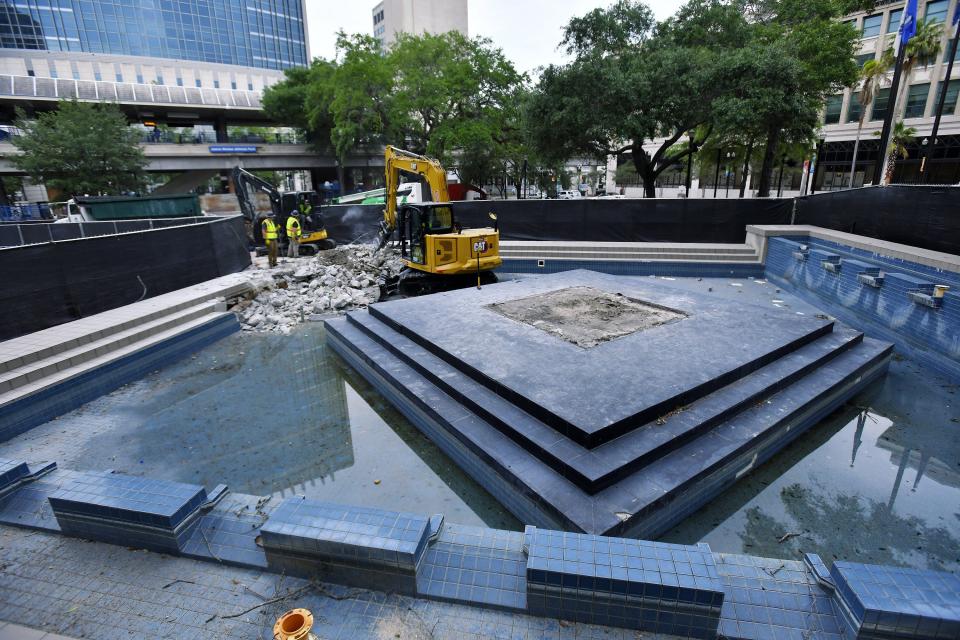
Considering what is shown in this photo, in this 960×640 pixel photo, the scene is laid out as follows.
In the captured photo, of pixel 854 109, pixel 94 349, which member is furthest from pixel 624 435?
pixel 854 109

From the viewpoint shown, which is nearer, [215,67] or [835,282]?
[835,282]

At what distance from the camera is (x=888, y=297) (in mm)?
7324

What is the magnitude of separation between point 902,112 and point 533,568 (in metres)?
38.7

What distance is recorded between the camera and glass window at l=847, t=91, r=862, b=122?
2933cm

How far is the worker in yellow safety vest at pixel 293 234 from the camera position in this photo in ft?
46.2

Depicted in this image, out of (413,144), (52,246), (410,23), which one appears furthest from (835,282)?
(410,23)

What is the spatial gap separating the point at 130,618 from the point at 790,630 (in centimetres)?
366

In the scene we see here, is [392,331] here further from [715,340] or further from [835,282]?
[835,282]

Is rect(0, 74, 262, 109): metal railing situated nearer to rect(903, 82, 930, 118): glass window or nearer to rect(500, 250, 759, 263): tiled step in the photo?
rect(500, 250, 759, 263): tiled step

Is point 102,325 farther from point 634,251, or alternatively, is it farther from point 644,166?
point 644,166

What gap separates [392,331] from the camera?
7.27m

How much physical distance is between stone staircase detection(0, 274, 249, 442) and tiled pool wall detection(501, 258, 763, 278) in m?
8.07

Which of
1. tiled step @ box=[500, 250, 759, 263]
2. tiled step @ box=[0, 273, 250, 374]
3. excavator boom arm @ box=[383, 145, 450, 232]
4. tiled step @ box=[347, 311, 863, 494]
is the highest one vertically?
excavator boom arm @ box=[383, 145, 450, 232]

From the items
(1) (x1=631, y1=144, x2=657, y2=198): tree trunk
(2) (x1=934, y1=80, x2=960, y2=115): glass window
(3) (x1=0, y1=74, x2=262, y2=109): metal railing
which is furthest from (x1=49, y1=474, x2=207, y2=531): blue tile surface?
(3) (x1=0, y1=74, x2=262, y2=109): metal railing
